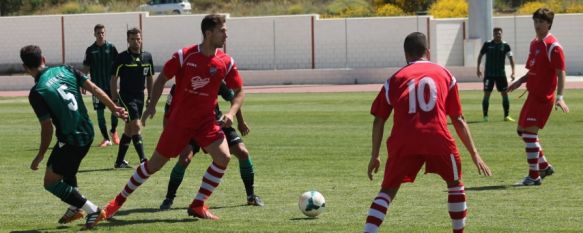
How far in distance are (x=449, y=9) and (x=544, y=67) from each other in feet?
136

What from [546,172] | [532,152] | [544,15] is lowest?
[546,172]

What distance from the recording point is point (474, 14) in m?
40.9

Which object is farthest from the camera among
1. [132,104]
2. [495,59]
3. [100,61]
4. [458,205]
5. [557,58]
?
[495,59]

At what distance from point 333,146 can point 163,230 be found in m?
8.33

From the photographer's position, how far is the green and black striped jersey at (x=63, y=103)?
9914 millimetres

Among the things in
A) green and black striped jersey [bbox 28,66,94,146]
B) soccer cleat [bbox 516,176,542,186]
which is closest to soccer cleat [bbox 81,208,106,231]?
green and black striped jersey [bbox 28,66,94,146]

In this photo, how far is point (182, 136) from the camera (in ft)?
34.2

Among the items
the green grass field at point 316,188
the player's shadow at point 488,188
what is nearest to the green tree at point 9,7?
the green grass field at point 316,188

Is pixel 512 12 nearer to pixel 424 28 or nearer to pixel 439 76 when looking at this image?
pixel 424 28

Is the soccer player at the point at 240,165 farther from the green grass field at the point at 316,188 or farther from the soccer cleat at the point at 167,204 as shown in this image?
the green grass field at the point at 316,188

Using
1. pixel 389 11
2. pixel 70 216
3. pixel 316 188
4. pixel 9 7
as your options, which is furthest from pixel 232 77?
pixel 9 7

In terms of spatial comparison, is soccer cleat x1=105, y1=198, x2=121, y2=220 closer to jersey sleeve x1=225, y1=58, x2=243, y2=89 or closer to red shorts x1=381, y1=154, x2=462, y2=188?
jersey sleeve x1=225, y1=58, x2=243, y2=89

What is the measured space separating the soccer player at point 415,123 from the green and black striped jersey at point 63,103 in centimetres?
303

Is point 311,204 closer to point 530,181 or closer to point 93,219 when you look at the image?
point 93,219
